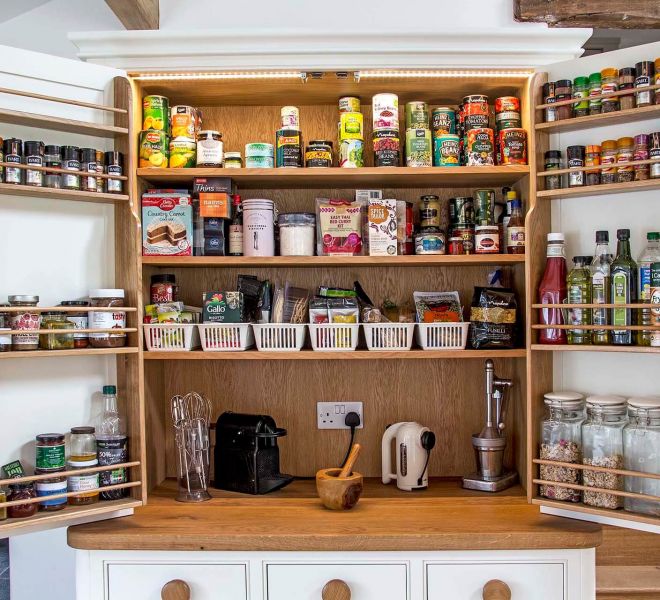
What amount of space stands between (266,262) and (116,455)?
2.28 feet

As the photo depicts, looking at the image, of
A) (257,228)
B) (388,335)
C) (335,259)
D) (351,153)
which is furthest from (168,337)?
(351,153)

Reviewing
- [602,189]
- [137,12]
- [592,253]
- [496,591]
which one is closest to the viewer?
[496,591]

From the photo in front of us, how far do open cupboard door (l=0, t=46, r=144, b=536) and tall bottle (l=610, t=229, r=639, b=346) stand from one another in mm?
1312

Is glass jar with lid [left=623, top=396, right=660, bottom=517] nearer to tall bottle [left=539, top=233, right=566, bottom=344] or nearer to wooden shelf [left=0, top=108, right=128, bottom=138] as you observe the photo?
tall bottle [left=539, top=233, right=566, bottom=344]

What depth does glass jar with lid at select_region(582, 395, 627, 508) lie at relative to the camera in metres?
1.86

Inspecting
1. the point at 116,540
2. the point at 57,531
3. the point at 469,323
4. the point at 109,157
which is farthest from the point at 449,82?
the point at 57,531

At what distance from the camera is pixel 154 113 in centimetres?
215

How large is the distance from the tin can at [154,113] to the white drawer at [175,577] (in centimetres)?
125

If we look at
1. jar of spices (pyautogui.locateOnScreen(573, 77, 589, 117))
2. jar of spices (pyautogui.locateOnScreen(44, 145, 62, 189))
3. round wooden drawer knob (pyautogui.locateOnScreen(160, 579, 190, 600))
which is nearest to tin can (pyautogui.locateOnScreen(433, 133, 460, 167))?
jar of spices (pyautogui.locateOnScreen(573, 77, 589, 117))

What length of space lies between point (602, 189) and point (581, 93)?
0.27m

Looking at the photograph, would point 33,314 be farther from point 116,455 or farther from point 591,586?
Result: point 591,586

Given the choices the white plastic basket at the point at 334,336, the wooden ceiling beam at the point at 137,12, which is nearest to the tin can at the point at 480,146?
the white plastic basket at the point at 334,336

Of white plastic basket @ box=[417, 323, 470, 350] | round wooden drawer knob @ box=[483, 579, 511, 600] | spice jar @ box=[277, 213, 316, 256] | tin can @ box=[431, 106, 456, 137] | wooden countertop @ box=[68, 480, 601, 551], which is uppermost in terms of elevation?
tin can @ box=[431, 106, 456, 137]

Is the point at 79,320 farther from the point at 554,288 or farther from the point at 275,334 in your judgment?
the point at 554,288
